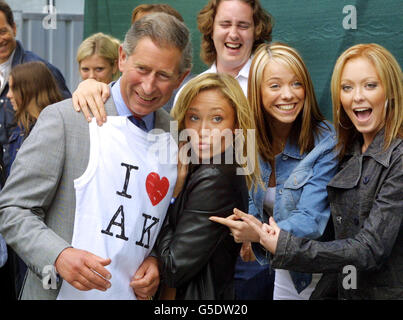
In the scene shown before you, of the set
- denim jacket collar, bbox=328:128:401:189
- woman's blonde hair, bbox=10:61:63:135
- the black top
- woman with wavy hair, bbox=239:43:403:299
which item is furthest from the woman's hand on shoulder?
woman's blonde hair, bbox=10:61:63:135

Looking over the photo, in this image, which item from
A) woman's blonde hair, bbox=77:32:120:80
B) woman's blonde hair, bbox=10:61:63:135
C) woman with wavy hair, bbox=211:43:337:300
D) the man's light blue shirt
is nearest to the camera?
the man's light blue shirt

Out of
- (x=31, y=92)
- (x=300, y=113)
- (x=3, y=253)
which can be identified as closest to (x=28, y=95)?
(x=31, y=92)

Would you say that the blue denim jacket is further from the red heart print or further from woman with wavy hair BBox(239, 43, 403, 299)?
the red heart print

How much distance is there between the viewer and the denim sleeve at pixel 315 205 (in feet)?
7.92

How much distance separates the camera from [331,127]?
2.62 meters

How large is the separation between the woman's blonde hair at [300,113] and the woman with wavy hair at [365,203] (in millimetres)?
168

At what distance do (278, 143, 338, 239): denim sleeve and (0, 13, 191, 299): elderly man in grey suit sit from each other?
571 millimetres

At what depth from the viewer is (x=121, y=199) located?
215cm

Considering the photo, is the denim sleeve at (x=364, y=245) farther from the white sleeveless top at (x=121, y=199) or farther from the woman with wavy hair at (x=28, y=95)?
the woman with wavy hair at (x=28, y=95)

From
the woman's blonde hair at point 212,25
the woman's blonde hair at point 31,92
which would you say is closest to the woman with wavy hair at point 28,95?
the woman's blonde hair at point 31,92

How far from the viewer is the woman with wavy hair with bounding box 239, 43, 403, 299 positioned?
7.33ft

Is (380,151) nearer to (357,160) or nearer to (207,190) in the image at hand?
(357,160)

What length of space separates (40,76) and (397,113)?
6.48ft

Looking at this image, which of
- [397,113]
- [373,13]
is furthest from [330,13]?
[397,113]
